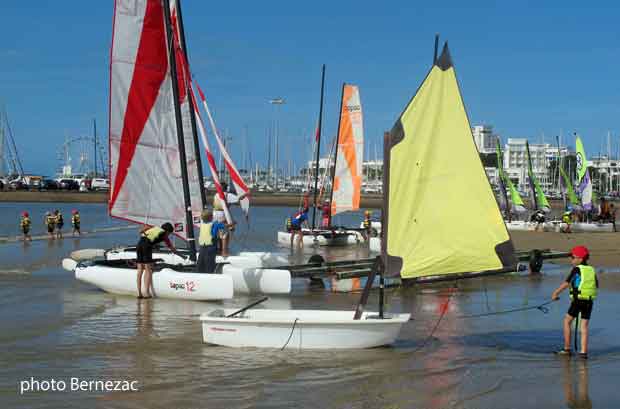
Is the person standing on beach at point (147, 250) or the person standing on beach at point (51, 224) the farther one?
the person standing on beach at point (51, 224)

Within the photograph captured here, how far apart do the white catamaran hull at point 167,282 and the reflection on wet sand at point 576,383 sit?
18.2ft

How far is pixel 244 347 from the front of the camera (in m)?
9.20

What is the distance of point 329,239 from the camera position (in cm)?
2684

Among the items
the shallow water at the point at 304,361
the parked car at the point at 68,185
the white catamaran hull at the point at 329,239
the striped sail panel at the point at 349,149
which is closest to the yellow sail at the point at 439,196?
the shallow water at the point at 304,361

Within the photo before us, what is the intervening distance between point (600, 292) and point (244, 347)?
320 inches

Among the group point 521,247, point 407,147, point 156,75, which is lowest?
point 521,247

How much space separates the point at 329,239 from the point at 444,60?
17808 millimetres

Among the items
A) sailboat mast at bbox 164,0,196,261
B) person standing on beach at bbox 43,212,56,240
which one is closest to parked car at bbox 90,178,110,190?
person standing on beach at bbox 43,212,56,240

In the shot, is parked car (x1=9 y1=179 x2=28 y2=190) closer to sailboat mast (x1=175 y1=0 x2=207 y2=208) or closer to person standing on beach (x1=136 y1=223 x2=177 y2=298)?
sailboat mast (x1=175 y1=0 x2=207 y2=208)

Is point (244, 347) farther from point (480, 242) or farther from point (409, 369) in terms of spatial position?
point (480, 242)

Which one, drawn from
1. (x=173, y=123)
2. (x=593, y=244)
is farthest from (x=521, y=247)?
(x=173, y=123)

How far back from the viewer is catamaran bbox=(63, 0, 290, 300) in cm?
1449

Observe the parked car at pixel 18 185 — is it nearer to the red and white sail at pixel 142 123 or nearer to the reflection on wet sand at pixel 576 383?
the red and white sail at pixel 142 123

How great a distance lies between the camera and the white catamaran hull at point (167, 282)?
12.5 m
